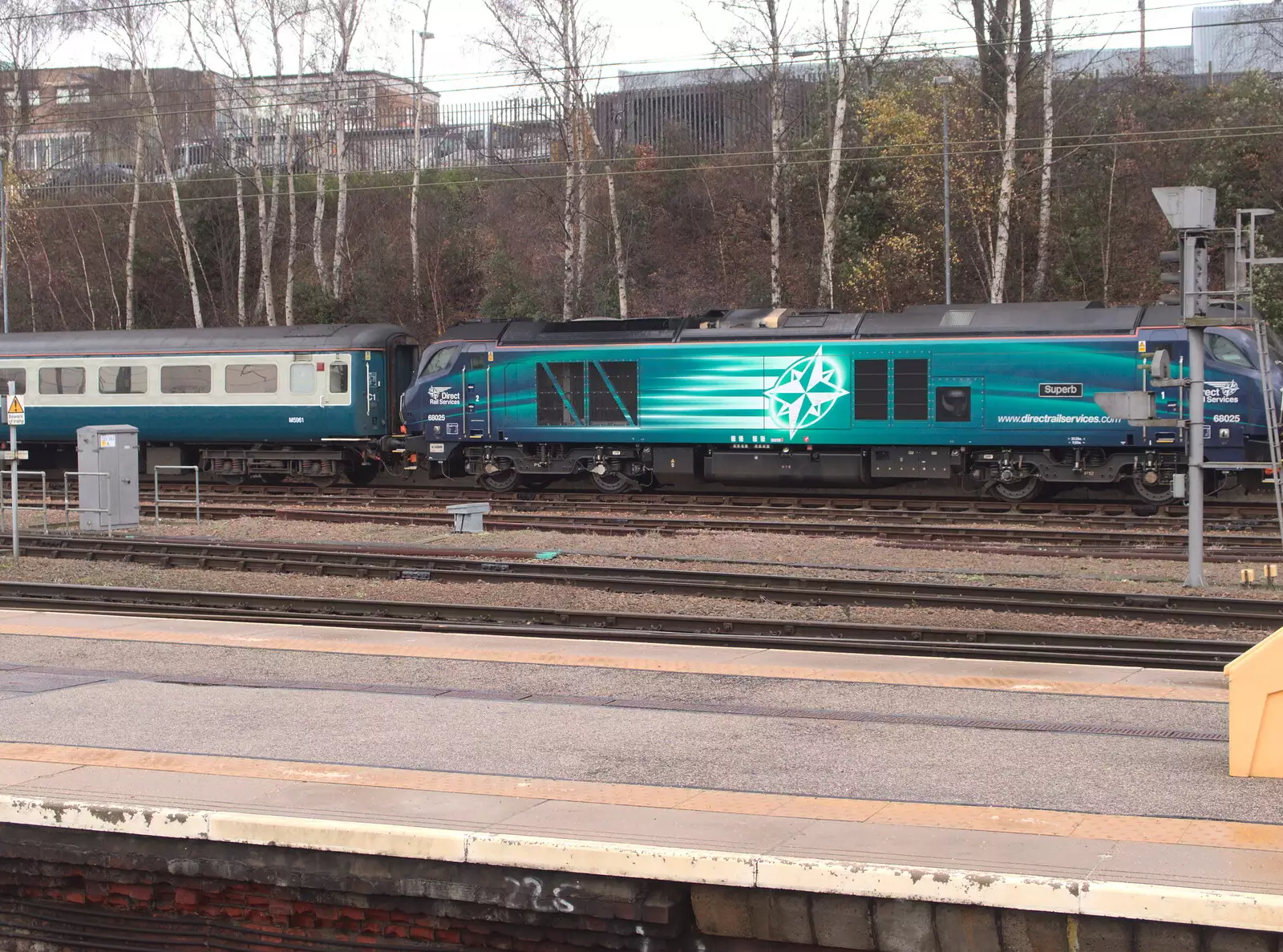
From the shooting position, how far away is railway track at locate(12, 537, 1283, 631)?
13530mm

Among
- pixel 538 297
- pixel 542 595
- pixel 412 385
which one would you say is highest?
pixel 538 297

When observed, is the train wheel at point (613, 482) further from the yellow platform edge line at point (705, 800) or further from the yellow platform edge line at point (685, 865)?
the yellow platform edge line at point (685, 865)

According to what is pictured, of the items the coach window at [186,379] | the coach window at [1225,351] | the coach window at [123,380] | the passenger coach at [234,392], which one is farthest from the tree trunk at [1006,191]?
the coach window at [123,380]

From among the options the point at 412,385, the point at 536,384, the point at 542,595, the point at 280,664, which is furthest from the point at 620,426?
the point at 280,664

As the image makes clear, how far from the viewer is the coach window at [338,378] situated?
93.1 feet

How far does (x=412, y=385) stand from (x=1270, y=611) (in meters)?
18.1

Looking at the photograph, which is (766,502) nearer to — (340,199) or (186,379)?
(186,379)

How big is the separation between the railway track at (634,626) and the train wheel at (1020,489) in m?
11.8

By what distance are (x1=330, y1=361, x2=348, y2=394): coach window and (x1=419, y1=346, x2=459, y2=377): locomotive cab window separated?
1.96m

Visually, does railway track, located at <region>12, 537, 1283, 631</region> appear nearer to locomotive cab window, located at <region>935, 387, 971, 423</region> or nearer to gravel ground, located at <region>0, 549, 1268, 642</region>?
gravel ground, located at <region>0, 549, 1268, 642</region>

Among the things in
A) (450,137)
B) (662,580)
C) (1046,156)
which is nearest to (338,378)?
(662,580)

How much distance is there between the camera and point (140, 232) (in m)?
50.2

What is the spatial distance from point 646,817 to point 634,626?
7290 mm

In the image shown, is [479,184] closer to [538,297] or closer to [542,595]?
[538,297]
